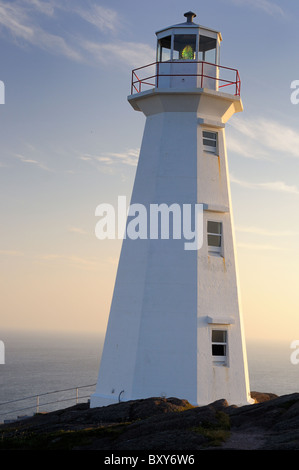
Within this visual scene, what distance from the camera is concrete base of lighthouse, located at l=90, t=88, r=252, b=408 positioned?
20031 millimetres

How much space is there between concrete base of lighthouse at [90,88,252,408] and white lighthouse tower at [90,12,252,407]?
0.11 ft

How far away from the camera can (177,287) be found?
67.5ft

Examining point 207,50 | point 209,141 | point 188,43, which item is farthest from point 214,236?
point 188,43

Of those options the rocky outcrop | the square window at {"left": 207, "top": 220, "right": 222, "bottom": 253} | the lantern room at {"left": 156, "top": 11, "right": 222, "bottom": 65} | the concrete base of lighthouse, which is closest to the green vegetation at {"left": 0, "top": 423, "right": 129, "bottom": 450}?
the rocky outcrop

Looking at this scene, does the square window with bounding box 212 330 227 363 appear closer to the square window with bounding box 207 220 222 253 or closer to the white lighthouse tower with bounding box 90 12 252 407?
the white lighthouse tower with bounding box 90 12 252 407

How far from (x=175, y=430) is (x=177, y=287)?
23.9ft

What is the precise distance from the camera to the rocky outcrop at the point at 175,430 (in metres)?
12.8

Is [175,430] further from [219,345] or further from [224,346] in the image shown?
[224,346]

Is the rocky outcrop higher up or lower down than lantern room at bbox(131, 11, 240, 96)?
lower down

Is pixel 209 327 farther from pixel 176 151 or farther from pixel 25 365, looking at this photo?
pixel 25 365

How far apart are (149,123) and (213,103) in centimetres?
233

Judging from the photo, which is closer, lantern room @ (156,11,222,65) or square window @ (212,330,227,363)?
square window @ (212,330,227,363)

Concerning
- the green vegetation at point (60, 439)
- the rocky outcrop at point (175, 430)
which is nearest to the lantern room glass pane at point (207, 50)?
the rocky outcrop at point (175, 430)

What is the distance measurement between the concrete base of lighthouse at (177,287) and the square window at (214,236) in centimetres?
17
